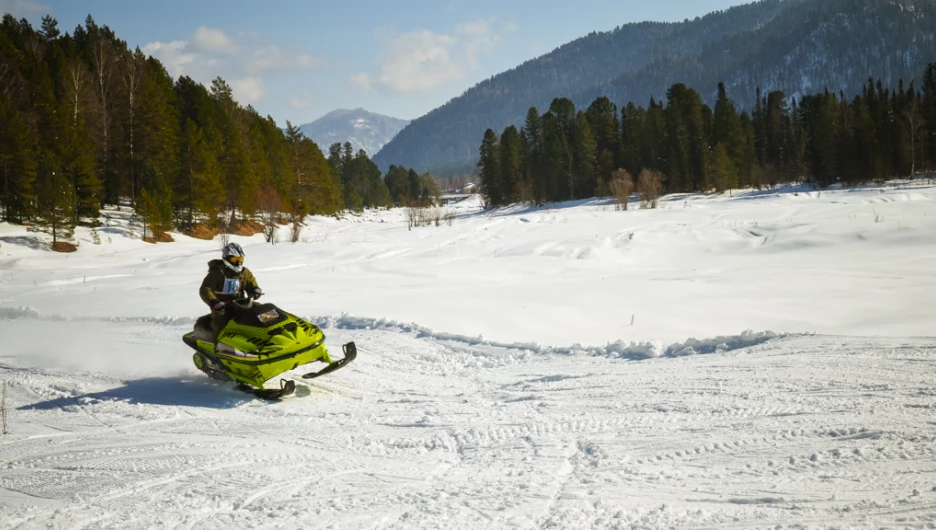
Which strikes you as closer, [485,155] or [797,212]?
[797,212]

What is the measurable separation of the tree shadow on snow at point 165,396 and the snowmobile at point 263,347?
11.0 inches

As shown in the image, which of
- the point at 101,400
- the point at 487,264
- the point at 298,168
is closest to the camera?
the point at 101,400

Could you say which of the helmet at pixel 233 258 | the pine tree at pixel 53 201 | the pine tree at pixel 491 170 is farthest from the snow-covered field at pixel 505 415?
the pine tree at pixel 491 170

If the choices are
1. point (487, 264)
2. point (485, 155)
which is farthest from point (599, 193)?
point (487, 264)

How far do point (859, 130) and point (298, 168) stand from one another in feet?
189

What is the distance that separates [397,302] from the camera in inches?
473

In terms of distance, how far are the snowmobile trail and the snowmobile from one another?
33 cm

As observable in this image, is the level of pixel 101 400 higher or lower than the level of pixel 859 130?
lower

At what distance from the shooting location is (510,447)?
15.0 feet

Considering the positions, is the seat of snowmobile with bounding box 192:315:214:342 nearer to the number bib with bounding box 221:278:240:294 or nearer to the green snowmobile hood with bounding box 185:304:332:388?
the green snowmobile hood with bounding box 185:304:332:388

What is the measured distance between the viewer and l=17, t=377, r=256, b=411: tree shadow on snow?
242 inches

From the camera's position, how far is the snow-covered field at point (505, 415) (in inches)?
140

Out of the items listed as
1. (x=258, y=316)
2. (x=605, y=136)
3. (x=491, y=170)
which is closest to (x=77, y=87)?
(x=258, y=316)

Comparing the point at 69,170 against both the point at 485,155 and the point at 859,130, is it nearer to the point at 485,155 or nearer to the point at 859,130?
the point at 485,155
